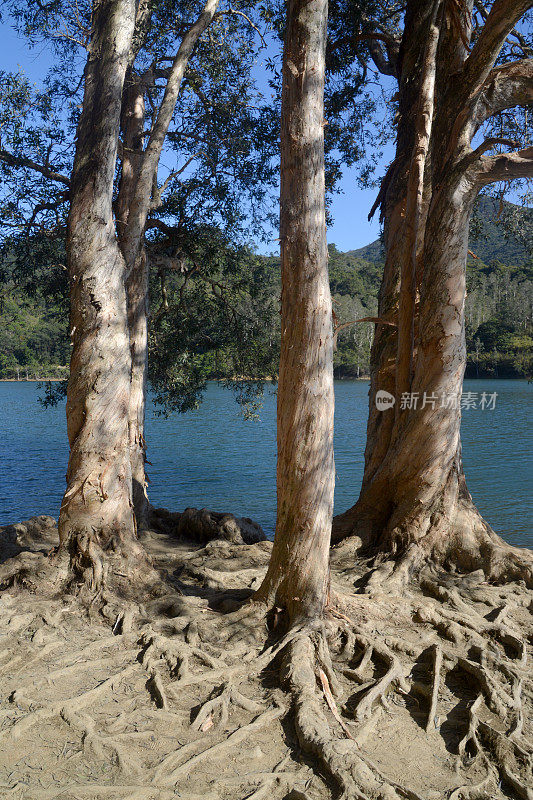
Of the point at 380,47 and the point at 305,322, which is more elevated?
the point at 380,47

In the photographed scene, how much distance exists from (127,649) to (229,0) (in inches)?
308

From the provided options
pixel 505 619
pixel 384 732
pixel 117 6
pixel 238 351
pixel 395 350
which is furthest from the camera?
pixel 238 351

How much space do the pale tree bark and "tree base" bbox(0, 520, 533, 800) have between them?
2545mm

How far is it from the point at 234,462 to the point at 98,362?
1280cm

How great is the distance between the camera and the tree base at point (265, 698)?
256cm

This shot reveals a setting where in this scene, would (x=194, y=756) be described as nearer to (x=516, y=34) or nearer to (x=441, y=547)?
(x=441, y=547)

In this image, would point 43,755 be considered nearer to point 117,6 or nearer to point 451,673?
point 451,673

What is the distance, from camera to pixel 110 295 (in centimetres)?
430

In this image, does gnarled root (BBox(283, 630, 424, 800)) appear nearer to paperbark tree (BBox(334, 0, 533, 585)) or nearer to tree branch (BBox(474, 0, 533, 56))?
paperbark tree (BBox(334, 0, 533, 585))

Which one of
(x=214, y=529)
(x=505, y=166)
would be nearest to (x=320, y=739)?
(x=214, y=529)

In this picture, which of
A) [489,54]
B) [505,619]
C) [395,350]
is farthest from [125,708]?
[489,54]

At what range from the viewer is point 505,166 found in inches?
186

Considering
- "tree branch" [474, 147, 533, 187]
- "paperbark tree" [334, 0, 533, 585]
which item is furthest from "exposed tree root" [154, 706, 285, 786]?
"tree branch" [474, 147, 533, 187]

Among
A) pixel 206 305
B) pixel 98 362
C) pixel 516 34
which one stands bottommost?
pixel 98 362
